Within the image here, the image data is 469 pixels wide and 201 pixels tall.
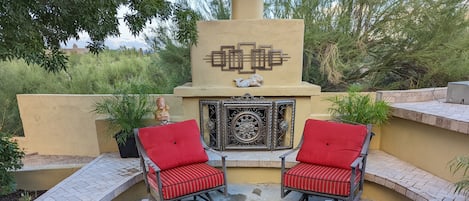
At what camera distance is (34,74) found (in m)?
6.74

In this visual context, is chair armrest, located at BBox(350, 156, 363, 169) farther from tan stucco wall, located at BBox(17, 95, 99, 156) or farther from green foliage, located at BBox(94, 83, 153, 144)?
tan stucco wall, located at BBox(17, 95, 99, 156)

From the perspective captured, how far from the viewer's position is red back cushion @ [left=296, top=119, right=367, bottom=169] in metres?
3.17

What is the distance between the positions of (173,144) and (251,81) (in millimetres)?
1468

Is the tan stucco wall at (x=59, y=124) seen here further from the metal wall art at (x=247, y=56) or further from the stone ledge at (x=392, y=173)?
the stone ledge at (x=392, y=173)

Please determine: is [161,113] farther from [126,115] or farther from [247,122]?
[247,122]

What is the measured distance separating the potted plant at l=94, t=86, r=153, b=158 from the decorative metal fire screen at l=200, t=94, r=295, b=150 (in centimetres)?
87

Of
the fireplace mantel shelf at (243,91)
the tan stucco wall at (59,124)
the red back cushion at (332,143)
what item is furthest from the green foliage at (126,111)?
the red back cushion at (332,143)

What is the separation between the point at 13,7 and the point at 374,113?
411 cm

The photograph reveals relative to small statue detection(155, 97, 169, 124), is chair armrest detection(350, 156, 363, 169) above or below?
below

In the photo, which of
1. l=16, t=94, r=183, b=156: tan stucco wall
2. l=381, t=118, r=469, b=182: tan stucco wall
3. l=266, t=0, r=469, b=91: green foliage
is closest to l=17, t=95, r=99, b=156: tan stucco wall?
l=16, t=94, r=183, b=156: tan stucco wall

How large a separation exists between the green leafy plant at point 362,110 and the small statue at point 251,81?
47.5 inches

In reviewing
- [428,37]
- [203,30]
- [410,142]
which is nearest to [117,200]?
[203,30]

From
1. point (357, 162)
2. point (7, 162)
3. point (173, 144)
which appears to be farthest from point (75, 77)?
point (357, 162)

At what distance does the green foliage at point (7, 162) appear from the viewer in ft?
10.1
